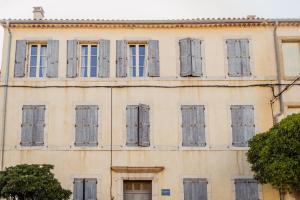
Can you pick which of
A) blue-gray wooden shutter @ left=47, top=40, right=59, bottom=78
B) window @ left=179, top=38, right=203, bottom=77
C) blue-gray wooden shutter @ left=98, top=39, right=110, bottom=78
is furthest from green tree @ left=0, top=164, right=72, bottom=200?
window @ left=179, top=38, right=203, bottom=77

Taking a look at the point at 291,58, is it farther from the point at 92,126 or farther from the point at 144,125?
the point at 92,126

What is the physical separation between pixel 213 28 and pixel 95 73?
5.03 m

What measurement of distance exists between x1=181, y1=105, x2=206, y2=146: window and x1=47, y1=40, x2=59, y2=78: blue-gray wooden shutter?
5157 millimetres

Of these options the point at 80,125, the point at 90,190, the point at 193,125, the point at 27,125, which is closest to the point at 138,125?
the point at 193,125

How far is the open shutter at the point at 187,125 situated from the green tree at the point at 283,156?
2924 millimetres

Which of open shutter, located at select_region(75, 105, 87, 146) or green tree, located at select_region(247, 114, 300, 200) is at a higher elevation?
open shutter, located at select_region(75, 105, 87, 146)

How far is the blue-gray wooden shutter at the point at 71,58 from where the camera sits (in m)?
20.5

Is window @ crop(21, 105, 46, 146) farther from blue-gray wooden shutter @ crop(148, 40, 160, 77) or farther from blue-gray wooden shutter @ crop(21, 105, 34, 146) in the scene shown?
blue-gray wooden shutter @ crop(148, 40, 160, 77)

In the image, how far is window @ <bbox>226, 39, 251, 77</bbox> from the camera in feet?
67.8

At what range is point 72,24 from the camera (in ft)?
68.7

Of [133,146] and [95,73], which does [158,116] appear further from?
[95,73]

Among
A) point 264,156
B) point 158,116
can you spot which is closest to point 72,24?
point 158,116

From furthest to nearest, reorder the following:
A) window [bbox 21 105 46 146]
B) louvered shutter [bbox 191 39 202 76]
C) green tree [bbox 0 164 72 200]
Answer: louvered shutter [bbox 191 39 202 76], window [bbox 21 105 46 146], green tree [bbox 0 164 72 200]

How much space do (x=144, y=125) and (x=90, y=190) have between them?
3117 mm
